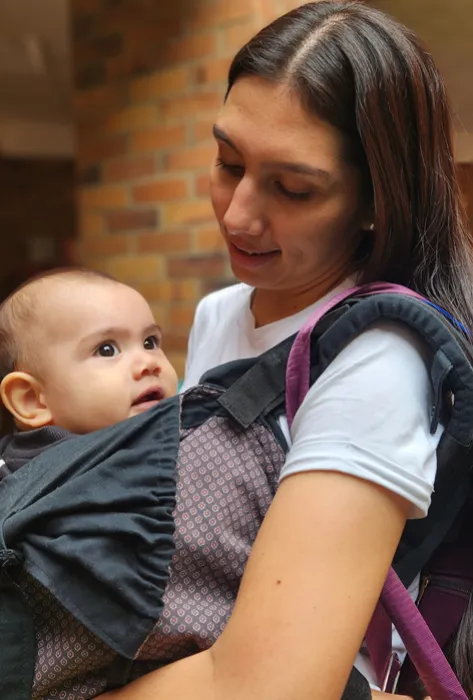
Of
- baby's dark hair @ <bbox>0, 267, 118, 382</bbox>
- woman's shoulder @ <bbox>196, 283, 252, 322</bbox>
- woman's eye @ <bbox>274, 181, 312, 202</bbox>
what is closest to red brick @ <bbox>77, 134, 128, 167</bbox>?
woman's shoulder @ <bbox>196, 283, 252, 322</bbox>

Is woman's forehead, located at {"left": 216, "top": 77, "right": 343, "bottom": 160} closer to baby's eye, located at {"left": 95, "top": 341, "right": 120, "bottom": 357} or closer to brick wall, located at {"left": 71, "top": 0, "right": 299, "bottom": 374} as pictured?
baby's eye, located at {"left": 95, "top": 341, "right": 120, "bottom": 357}

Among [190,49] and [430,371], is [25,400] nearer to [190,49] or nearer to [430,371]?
[430,371]

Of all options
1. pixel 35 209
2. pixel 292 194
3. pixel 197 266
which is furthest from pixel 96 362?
pixel 35 209

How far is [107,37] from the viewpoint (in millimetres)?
2609

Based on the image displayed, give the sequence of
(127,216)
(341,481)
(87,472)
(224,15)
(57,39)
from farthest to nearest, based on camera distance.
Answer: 1. (57,39)
2. (127,216)
3. (224,15)
4. (87,472)
5. (341,481)

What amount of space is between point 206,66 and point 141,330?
1.57 m

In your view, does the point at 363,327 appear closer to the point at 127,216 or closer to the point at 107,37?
the point at 127,216

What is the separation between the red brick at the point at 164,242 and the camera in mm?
2490

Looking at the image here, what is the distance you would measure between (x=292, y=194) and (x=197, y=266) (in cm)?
158

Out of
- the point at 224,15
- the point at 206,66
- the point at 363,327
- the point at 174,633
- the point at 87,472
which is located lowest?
the point at 174,633

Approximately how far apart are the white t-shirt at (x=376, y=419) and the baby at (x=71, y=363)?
34 centimetres

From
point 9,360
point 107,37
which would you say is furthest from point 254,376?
point 107,37

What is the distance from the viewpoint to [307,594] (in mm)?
685

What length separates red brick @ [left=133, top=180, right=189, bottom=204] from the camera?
97.7 inches
